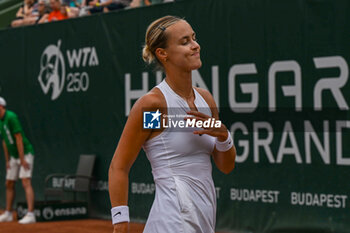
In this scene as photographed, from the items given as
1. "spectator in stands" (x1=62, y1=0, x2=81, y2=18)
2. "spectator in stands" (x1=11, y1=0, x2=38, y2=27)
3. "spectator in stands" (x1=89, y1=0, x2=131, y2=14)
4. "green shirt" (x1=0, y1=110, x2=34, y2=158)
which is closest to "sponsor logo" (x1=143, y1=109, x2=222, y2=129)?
"green shirt" (x1=0, y1=110, x2=34, y2=158)

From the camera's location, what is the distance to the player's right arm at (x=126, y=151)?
314 cm

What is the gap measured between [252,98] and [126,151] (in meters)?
5.55

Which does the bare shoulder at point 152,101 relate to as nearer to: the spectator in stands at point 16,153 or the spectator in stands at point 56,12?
the spectator in stands at point 16,153

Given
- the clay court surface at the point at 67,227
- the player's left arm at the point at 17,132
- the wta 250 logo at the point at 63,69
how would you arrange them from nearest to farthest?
the clay court surface at the point at 67,227
the player's left arm at the point at 17,132
the wta 250 logo at the point at 63,69

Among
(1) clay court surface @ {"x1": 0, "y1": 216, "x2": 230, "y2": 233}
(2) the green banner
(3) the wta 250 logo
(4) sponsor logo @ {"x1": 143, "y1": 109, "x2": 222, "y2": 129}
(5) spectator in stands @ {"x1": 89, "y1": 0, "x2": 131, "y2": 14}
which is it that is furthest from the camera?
(5) spectator in stands @ {"x1": 89, "y1": 0, "x2": 131, "y2": 14}

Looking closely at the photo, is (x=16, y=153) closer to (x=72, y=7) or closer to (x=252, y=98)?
(x=72, y=7)

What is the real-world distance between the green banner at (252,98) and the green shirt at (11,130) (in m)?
1.13

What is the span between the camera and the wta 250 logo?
11.4 meters

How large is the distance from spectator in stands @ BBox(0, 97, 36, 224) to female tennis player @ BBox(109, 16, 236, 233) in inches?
292

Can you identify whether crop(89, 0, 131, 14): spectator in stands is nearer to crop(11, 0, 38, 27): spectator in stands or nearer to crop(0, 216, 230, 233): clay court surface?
crop(11, 0, 38, 27): spectator in stands

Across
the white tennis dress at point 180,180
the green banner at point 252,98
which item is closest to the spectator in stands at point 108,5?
the green banner at point 252,98

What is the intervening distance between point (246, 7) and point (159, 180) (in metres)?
5.79

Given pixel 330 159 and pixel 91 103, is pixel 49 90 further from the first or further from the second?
pixel 330 159

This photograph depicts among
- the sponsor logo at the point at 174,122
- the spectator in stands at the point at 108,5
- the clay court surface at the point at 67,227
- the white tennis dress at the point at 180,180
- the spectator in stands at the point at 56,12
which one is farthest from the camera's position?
the spectator in stands at the point at 56,12
